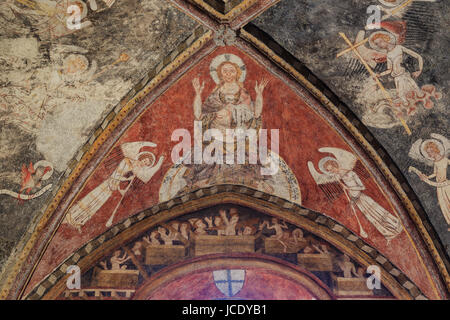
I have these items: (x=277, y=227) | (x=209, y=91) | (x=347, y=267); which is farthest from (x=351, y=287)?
(x=209, y=91)

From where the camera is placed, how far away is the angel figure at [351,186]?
1075 cm

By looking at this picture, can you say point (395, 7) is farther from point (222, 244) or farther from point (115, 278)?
point (115, 278)

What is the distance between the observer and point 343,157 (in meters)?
10.8

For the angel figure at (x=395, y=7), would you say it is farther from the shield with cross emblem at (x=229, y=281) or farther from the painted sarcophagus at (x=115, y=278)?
the painted sarcophagus at (x=115, y=278)

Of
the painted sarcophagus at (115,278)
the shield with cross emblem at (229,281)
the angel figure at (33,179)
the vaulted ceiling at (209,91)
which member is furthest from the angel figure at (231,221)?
the angel figure at (33,179)

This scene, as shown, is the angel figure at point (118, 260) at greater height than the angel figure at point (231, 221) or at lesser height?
lesser

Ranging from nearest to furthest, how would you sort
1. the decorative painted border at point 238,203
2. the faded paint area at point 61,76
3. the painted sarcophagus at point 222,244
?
the faded paint area at point 61,76, the decorative painted border at point 238,203, the painted sarcophagus at point 222,244

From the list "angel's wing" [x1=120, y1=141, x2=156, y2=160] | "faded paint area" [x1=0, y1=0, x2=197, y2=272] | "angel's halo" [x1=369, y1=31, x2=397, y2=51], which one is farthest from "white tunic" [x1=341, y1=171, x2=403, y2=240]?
"faded paint area" [x1=0, y1=0, x2=197, y2=272]

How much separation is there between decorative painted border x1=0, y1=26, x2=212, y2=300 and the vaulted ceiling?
0.02 meters

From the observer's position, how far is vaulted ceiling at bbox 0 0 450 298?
9641mm

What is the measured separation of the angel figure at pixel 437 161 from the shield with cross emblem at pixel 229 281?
3.03 metres

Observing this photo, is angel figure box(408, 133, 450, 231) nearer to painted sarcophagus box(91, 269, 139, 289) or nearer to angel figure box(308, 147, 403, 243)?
angel figure box(308, 147, 403, 243)

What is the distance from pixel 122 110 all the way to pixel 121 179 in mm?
1081

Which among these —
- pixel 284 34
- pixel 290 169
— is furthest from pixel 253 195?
pixel 284 34
